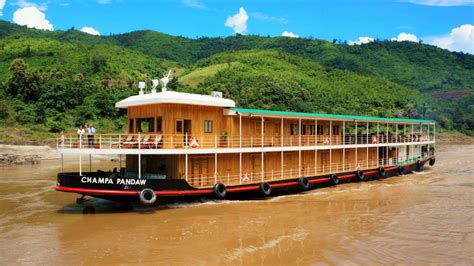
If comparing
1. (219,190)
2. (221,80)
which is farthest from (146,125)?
(221,80)

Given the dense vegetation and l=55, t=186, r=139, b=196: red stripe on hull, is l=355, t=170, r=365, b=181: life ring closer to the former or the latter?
l=55, t=186, r=139, b=196: red stripe on hull

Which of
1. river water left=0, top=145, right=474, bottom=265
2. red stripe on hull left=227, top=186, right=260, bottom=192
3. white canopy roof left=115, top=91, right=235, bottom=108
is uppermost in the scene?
white canopy roof left=115, top=91, right=235, bottom=108

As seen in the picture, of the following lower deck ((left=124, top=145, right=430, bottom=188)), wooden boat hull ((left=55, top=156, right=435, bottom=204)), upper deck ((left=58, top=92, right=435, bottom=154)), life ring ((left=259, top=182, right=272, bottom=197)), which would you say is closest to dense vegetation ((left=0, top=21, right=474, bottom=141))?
upper deck ((left=58, top=92, right=435, bottom=154))

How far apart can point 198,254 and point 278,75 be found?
70.2 meters

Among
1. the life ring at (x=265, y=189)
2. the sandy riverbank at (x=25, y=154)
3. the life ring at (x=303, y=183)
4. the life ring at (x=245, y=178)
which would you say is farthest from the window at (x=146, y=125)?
the sandy riverbank at (x=25, y=154)

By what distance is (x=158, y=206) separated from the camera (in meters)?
16.0

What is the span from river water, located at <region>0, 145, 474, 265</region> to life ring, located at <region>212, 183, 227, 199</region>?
0.52 m

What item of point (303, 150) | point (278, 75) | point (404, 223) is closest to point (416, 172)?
point (303, 150)

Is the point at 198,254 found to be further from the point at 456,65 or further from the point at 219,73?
the point at 456,65

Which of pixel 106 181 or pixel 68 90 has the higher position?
pixel 68 90

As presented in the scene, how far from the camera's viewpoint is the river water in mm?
10438

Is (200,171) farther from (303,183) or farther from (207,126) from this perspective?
(303,183)

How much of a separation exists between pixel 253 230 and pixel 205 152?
421 cm

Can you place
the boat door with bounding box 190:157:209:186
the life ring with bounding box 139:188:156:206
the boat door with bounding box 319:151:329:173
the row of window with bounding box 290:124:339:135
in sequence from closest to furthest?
the life ring with bounding box 139:188:156:206, the boat door with bounding box 190:157:209:186, the row of window with bounding box 290:124:339:135, the boat door with bounding box 319:151:329:173
